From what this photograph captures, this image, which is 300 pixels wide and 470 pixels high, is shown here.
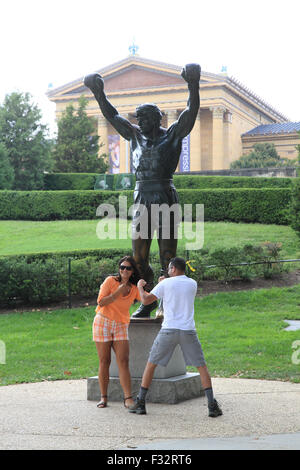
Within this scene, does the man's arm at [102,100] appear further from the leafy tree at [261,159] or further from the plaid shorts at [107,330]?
the leafy tree at [261,159]

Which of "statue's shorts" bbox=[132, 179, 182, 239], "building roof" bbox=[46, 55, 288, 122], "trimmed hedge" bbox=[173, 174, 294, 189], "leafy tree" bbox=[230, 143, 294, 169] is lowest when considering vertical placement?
"statue's shorts" bbox=[132, 179, 182, 239]

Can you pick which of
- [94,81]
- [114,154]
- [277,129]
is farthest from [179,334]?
[277,129]

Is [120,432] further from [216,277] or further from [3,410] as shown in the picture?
[216,277]

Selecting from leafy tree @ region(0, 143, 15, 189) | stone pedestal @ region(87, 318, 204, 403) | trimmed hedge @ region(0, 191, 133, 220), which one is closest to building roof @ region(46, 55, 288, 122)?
leafy tree @ region(0, 143, 15, 189)

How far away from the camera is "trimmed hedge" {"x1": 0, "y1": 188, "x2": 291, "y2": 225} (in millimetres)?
23656

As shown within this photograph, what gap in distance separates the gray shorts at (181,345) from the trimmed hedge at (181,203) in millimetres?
17698

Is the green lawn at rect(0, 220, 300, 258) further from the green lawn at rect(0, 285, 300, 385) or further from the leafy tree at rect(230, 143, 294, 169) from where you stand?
the leafy tree at rect(230, 143, 294, 169)

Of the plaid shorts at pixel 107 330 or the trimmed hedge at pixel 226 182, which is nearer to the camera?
the plaid shorts at pixel 107 330

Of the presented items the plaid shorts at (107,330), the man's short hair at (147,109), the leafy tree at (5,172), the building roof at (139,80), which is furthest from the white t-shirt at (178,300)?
the building roof at (139,80)

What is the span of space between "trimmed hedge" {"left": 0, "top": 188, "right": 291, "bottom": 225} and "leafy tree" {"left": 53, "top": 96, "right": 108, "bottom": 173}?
13.4 metres

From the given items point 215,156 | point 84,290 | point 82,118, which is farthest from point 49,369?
point 215,156

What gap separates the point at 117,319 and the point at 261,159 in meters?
48.3

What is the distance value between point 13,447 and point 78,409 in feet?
4.68

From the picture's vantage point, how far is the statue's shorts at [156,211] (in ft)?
22.9
